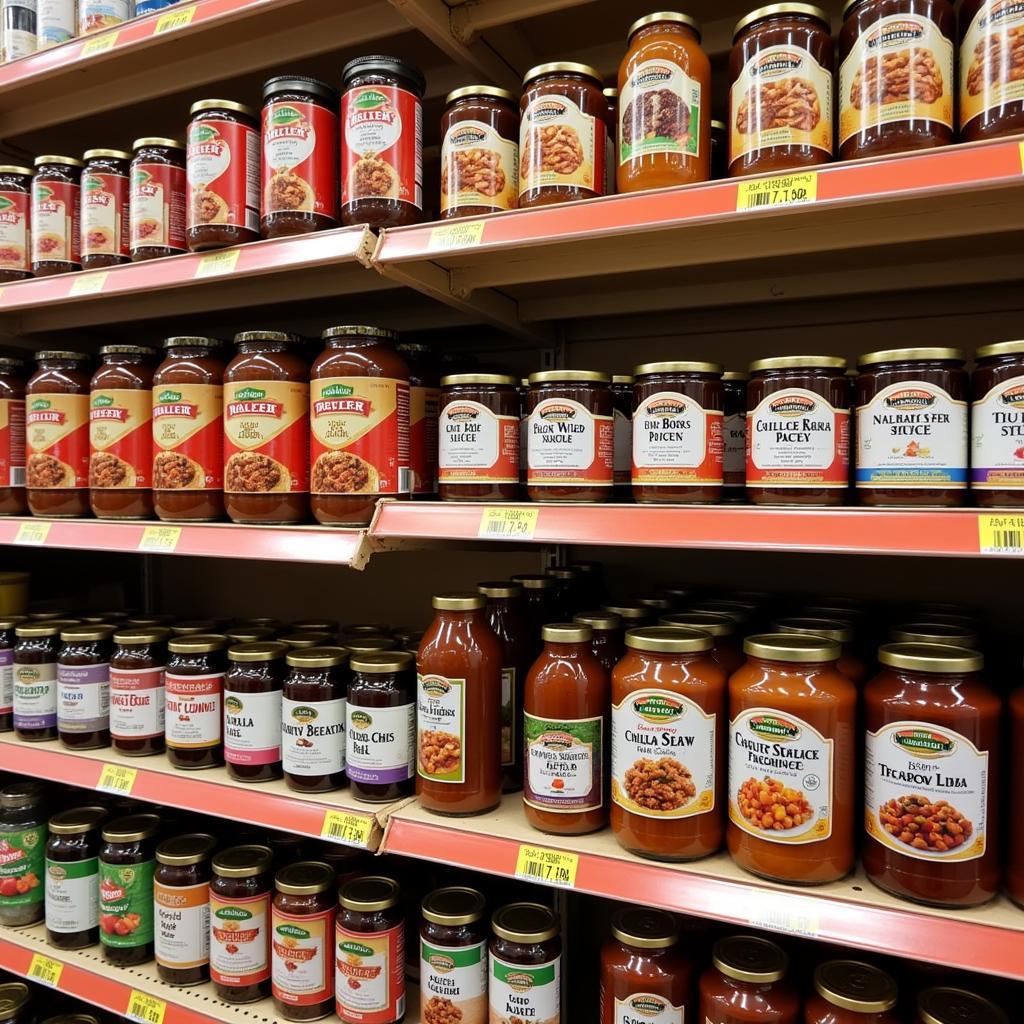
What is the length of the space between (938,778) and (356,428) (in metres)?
0.88

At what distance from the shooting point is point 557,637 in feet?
3.42

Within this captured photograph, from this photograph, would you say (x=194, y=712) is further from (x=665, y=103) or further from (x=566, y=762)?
(x=665, y=103)

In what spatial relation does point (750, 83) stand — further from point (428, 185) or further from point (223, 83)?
point (223, 83)

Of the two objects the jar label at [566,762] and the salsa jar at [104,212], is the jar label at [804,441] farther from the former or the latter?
the salsa jar at [104,212]

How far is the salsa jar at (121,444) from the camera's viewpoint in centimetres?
141

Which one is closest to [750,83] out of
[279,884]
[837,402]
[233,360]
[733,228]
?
[733,228]

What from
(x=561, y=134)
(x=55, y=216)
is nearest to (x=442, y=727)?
(x=561, y=134)

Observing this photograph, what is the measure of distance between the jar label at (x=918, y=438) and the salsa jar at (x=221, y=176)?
3.29 feet

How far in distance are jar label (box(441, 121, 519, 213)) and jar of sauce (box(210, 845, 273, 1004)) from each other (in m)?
1.14

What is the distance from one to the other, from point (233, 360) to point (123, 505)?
0.36 meters

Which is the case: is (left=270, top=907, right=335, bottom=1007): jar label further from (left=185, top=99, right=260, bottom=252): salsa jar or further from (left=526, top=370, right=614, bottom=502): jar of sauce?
(left=185, top=99, right=260, bottom=252): salsa jar

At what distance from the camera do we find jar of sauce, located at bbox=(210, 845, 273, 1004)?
4.24 feet

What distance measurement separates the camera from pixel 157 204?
1.35 metres

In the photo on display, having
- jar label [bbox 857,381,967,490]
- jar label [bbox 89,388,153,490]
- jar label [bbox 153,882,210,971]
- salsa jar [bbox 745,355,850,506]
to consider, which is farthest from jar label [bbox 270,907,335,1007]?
jar label [bbox 857,381,967,490]
